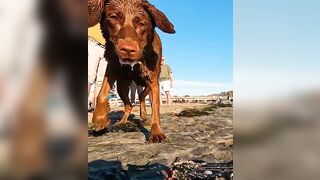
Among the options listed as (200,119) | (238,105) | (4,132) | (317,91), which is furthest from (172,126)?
(4,132)

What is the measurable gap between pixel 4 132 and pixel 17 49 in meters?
0.15

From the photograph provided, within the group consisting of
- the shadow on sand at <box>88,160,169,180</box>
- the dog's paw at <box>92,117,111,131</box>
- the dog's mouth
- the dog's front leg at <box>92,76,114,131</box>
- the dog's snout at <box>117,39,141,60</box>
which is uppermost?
the dog's snout at <box>117,39,141,60</box>

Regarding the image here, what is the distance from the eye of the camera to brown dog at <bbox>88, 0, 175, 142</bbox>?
195 cm

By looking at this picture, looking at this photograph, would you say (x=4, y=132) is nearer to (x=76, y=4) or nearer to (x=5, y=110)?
(x=5, y=110)

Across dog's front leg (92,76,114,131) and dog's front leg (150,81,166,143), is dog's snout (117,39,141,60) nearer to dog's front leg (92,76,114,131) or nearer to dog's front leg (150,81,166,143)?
dog's front leg (92,76,114,131)

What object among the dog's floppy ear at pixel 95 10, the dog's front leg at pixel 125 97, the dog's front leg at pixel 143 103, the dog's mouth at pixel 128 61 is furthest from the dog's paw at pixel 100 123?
the dog's floppy ear at pixel 95 10

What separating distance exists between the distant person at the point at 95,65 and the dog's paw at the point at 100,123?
2.8 inches

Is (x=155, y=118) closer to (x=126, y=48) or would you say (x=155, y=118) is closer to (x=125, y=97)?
(x=125, y=97)

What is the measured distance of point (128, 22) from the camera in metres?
2.00

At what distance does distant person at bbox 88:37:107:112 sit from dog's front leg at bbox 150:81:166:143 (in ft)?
1.15

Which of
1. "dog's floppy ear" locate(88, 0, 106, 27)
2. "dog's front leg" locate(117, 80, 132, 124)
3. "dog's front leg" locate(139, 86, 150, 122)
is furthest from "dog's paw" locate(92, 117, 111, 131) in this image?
"dog's floppy ear" locate(88, 0, 106, 27)

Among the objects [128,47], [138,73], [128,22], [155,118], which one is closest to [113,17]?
[128,22]

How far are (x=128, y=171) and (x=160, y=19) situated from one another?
80cm

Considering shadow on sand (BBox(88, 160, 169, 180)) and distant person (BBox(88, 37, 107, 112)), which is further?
distant person (BBox(88, 37, 107, 112))
